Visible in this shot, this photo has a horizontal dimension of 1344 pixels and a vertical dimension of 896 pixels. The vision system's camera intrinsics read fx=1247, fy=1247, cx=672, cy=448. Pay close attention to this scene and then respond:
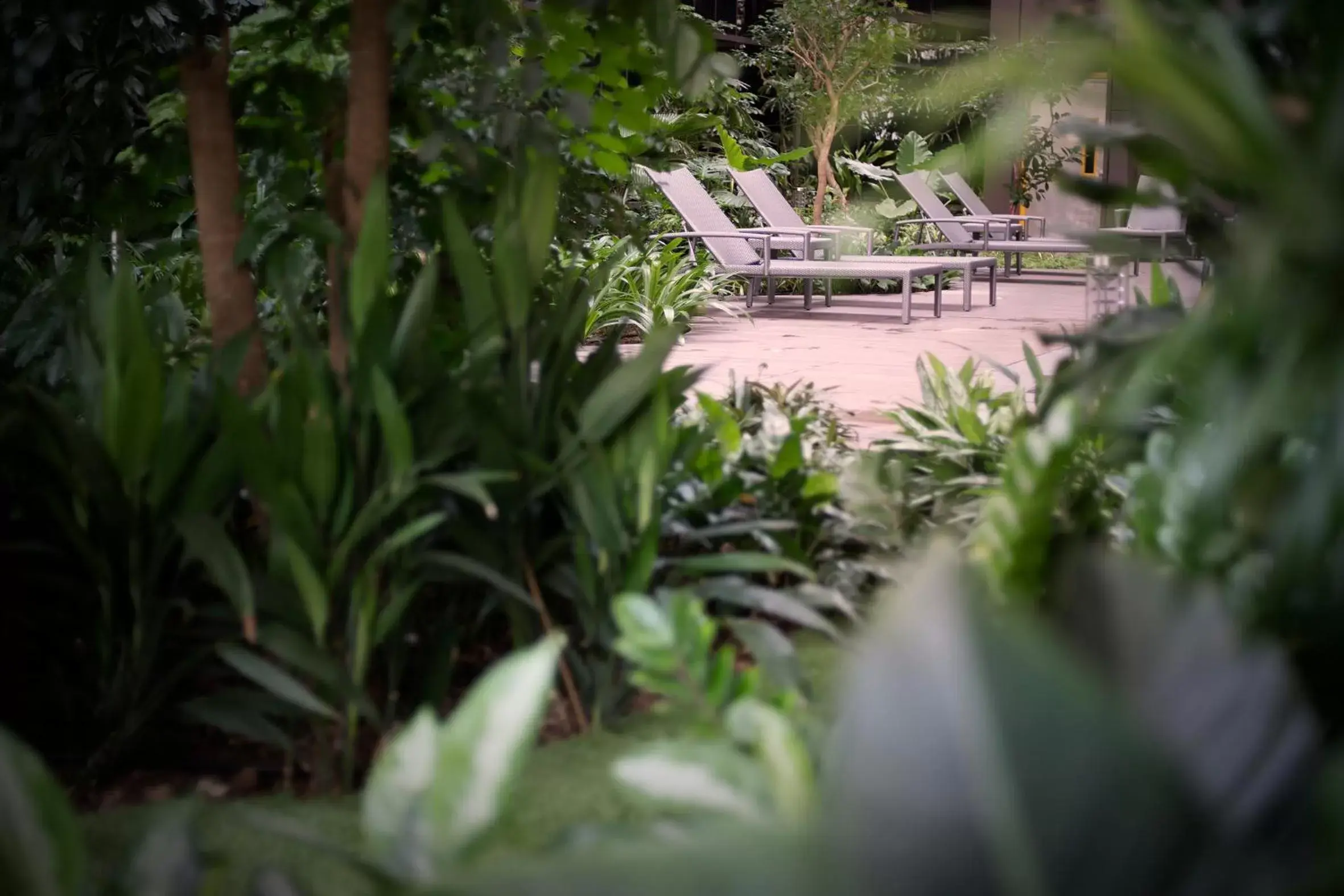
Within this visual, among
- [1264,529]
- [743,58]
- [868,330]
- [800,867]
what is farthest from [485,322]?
[743,58]

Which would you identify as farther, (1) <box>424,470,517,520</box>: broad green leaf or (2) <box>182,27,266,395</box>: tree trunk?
(2) <box>182,27,266,395</box>: tree trunk

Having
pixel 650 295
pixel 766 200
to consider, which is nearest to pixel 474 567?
pixel 650 295

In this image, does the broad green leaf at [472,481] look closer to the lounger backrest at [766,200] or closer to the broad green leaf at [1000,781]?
the broad green leaf at [1000,781]

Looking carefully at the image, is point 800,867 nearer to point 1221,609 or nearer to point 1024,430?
point 1221,609

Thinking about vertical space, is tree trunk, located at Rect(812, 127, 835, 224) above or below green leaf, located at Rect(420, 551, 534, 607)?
above

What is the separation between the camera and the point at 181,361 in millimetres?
1663

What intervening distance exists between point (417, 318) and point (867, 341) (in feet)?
20.3

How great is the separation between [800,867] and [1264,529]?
725 mm

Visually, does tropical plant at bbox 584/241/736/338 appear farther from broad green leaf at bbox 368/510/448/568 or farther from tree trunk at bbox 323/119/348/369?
broad green leaf at bbox 368/510/448/568

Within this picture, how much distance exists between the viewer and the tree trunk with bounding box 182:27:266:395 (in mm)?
1918

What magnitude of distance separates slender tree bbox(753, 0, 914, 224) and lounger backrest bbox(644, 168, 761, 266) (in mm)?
2400

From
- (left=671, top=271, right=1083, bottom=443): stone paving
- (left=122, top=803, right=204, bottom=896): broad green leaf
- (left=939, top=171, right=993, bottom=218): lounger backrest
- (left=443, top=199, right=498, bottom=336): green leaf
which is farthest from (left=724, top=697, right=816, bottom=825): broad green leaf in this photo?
(left=939, top=171, right=993, bottom=218): lounger backrest

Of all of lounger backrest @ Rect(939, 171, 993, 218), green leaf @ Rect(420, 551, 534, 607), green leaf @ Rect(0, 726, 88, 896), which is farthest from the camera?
lounger backrest @ Rect(939, 171, 993, 218)

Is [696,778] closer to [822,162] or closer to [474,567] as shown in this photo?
[474,567]
